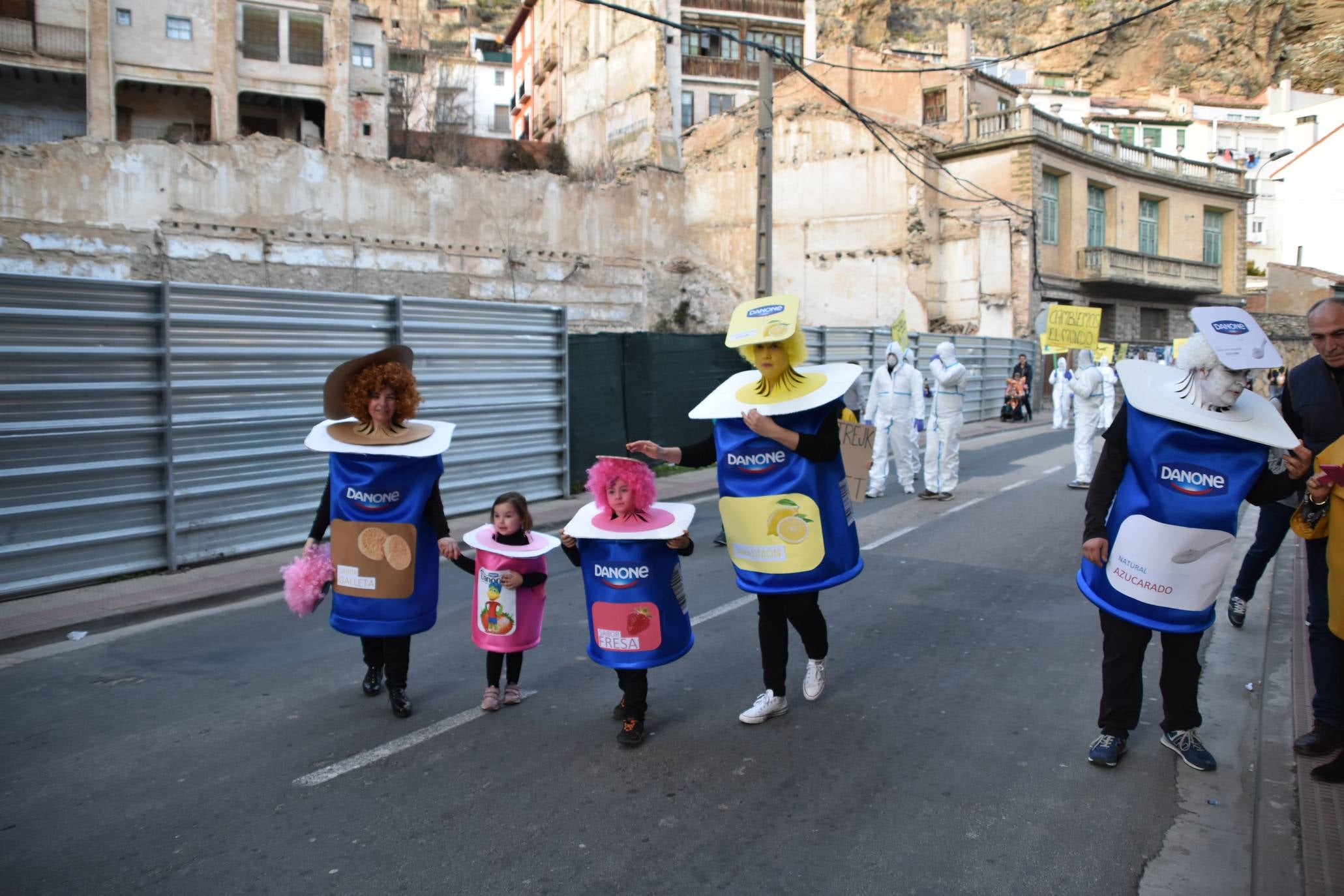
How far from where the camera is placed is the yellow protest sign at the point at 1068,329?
17453 mm

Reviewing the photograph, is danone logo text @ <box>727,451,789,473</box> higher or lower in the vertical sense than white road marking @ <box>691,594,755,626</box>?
higher

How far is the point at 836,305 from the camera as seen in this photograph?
114 feet

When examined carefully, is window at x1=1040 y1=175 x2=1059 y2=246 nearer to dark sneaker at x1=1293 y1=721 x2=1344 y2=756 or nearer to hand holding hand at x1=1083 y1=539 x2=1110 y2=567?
dark sneaker at x1=1293 y1=721 x2=1344 y2=756

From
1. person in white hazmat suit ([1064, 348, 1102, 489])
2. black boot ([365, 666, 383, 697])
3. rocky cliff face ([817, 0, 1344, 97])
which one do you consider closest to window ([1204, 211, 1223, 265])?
rocky cliff face ([817, 0, 1344, 97])

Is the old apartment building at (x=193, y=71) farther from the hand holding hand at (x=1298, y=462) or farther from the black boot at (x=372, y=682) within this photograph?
the hand holding hand at (x=1298, y=462)

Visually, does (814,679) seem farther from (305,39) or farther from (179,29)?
(305,39)

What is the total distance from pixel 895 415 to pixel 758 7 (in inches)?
1750

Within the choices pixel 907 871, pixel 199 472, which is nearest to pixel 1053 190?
pixel 199 472

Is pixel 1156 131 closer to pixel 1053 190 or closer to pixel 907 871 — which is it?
pixel 1053 190

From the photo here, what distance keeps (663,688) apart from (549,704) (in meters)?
0.66

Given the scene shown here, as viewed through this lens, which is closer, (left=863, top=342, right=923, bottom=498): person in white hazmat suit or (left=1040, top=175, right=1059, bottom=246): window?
(left=863, top=342, right=923, bottom=498): person in white hazmat suit

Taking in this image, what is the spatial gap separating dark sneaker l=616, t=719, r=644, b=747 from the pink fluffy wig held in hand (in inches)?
67.1

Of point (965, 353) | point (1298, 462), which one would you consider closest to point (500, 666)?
point (1298, 462)

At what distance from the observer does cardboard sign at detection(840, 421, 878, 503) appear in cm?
485
